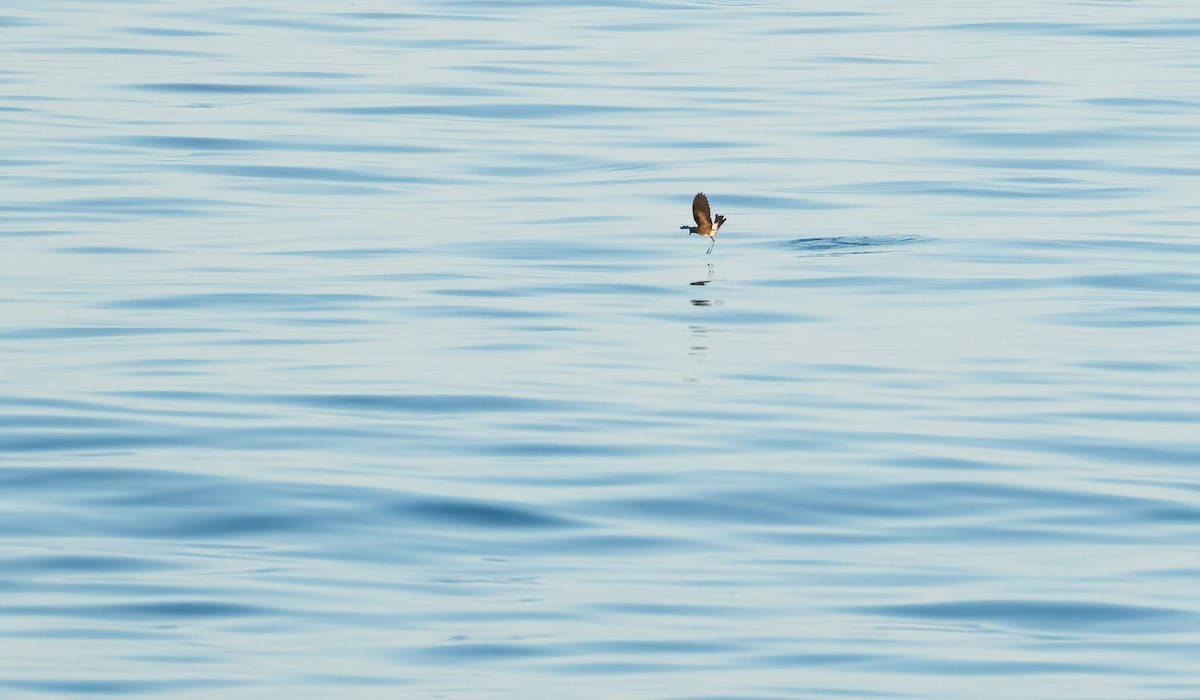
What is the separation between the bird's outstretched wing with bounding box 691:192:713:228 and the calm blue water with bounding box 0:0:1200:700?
1.47ft

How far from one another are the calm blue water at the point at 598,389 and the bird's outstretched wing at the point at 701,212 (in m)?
0.45

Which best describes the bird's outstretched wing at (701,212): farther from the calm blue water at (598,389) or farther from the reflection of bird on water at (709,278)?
the reflection of bird on water at (709,278)

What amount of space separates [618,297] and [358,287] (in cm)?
151

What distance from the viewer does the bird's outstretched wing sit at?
13461 mm

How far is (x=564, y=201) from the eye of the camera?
17.4m

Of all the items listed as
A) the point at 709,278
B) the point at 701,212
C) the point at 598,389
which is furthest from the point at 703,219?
the point at 598,389

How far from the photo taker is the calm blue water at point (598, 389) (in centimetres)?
772

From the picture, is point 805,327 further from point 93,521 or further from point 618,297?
point 93,521

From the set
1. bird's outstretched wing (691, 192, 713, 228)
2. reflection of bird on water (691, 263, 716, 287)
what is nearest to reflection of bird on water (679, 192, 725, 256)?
bird's outstretched wing (691, 192, 713, 228)

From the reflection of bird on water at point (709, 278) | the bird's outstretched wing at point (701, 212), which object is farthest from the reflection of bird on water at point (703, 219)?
the reflection of bird on water at point (709, 278)

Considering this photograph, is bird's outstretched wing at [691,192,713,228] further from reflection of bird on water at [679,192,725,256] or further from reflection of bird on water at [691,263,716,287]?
reflection of bird on water at [691,263,716,287]

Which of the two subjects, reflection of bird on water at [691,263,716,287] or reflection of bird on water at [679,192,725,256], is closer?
reflection of bird on water at [679,192,725,256]

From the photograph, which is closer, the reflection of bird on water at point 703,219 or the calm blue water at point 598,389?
the calm blue water at point 598,389

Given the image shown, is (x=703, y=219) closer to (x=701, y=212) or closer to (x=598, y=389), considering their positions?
(x=701, y=212)
